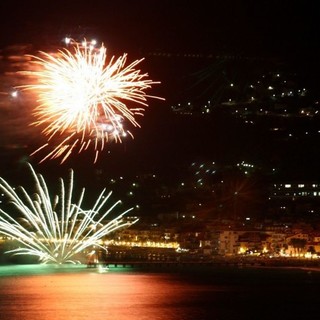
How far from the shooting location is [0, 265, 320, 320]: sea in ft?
63.7

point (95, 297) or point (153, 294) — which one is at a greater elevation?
point (153, 294)

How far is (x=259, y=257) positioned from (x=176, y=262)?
5882 millimetres

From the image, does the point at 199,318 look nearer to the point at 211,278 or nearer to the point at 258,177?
the point at 211,278

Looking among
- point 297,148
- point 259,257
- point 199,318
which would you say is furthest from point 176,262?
point 199,318

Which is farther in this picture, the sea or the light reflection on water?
the sea

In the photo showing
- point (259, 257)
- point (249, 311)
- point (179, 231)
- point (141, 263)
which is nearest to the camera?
point (249, 311)

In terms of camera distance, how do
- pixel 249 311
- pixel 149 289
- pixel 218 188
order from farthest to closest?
1. pixel 218 188
2. pixel 149 289
3. pixel 249 311

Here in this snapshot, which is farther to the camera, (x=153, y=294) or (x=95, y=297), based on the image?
(x=153, y=294)

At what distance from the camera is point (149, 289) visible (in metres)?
25.7

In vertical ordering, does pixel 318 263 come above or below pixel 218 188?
below

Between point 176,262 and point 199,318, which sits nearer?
point 199,318

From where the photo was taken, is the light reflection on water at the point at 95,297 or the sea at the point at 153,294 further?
the sea at the point at 153,294

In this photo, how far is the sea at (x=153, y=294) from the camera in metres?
19.4

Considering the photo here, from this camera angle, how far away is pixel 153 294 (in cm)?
2417
